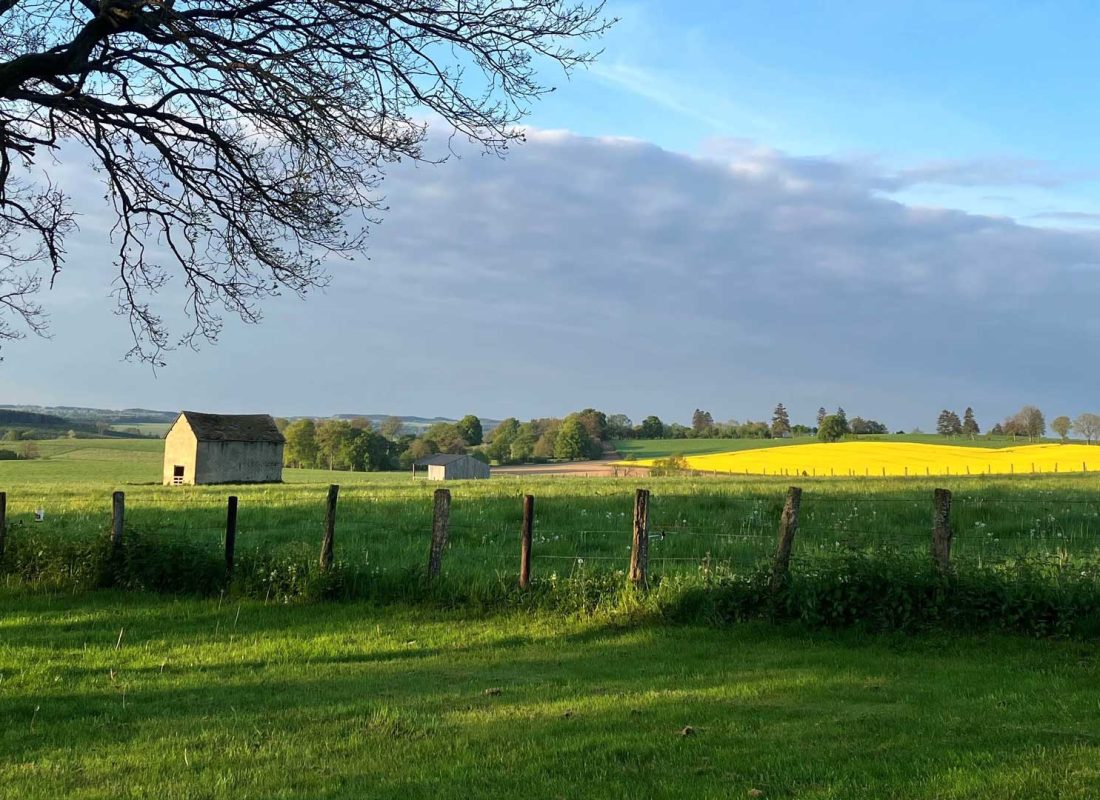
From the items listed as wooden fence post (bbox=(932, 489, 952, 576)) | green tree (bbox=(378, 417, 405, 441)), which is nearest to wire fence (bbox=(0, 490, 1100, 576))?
wooden fence post (bbox=(932, 489, 952, 576))

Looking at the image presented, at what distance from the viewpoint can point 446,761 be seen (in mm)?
5254

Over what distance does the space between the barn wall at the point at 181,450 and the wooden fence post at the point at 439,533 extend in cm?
6053

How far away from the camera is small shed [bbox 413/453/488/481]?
80812 mm

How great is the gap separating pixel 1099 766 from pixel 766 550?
29.7 ft

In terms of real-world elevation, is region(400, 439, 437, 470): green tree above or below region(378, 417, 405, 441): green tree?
below

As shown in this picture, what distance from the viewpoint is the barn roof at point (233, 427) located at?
223ft

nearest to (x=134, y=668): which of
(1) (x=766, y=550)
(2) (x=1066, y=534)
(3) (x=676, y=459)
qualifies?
(1) (x=766, y=550)

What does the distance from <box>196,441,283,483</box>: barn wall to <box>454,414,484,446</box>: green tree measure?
50.4m

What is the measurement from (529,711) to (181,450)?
68.6 m

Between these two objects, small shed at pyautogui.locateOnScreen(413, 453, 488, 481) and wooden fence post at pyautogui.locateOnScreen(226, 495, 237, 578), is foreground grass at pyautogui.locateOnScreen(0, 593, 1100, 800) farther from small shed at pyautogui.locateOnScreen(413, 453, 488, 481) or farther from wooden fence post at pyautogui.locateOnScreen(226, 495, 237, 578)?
small shed at pyautogui.locateOnScreen(413, 453, 488, 481)

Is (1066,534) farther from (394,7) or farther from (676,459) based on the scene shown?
(676,459)

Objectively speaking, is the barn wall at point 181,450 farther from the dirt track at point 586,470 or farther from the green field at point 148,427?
the green field at point 148,427

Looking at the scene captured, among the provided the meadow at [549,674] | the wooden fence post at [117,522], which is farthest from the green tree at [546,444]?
the wooden fence post at [117,522]

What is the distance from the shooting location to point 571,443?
10525cm
